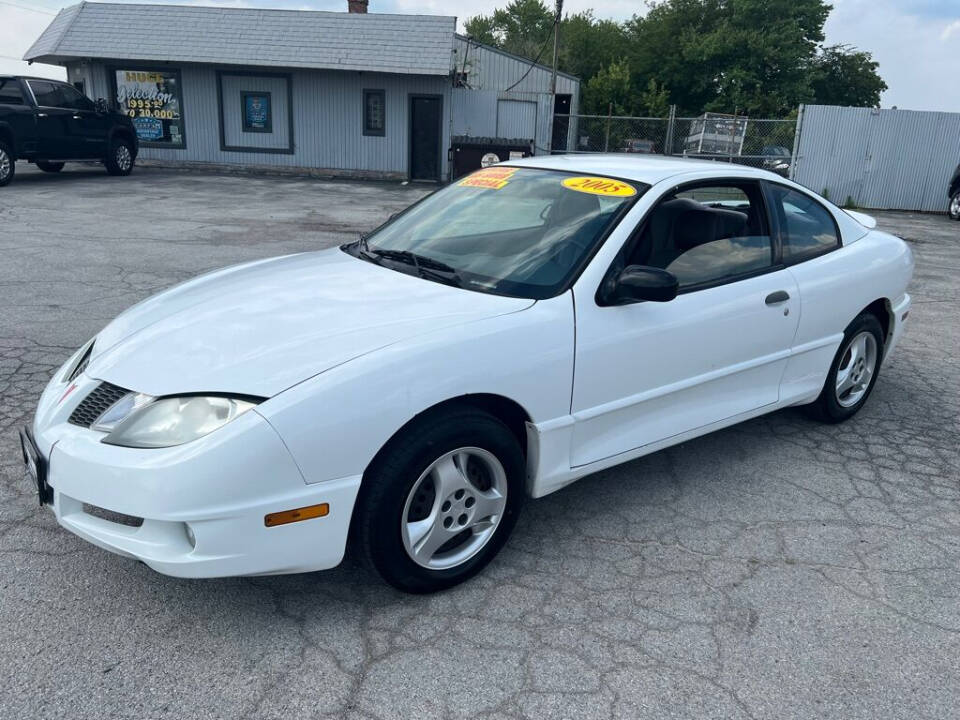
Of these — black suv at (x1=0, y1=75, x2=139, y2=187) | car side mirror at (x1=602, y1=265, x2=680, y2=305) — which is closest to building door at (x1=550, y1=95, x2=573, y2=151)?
black suv at (x1=0, y1=75, x2=139, y2=187)

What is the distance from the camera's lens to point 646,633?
109 inches

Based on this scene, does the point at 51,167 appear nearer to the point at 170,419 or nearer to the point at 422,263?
the point at 422,263

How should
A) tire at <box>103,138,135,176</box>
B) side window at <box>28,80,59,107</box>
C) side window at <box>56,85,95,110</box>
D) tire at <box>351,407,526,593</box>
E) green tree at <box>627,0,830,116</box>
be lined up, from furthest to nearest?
green tree at <box>627,0,830,116</box> → tire at <box>103,138,135,176</box> → side window at <box>56,85,95,110</box> → side window at <box>28,80,59,107</box> → tire at <box>351,407,526,593</box>

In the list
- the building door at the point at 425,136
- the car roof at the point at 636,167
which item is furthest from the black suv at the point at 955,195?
the car roof at the point at 636,167

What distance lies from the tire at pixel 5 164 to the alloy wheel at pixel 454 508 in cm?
1502

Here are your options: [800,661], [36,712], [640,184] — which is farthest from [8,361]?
[800,661]

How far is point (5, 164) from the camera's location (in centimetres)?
1476

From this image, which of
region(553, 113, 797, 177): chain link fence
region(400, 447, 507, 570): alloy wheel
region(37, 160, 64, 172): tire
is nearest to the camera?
region(400, 447, 507, 570): alloy wheel

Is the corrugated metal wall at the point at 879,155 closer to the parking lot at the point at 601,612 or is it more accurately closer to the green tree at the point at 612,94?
the parking lot at the point at 601,612

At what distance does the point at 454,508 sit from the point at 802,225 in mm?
2587

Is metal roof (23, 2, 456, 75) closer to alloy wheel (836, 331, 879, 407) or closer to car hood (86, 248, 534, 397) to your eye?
alloy wheel (836, 331, 879, 407)

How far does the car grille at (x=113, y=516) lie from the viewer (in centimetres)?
251

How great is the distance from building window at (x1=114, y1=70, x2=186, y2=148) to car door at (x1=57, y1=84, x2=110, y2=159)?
18.6 feet

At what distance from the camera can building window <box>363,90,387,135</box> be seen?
22.2 metres
